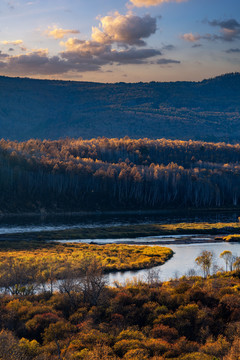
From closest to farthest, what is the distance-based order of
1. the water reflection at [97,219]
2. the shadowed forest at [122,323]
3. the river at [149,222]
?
the shadowed forest at [122,323]
the river at [149,222]
the water reflection at [97,219]

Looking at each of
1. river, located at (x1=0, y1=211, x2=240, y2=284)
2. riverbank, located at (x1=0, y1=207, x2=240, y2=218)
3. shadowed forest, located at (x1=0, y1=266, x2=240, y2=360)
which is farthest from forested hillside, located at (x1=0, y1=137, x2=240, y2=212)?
shadowed forest, located at (x1=0, y1=266, x2=240, y2=360)

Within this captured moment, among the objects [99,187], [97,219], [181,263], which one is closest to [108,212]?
[99,187]

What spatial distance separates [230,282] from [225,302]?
34.0 ft

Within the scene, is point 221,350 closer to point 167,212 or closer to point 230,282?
point 230,282

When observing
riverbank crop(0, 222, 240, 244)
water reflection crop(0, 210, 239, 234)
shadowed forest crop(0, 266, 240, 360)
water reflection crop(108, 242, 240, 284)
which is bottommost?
water reflection crop(0, 210, 239, 234)

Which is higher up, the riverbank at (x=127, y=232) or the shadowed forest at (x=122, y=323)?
the shadowed forest at (x=122, y=323)

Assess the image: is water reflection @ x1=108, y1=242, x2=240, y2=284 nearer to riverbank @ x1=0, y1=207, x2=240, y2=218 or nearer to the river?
the river

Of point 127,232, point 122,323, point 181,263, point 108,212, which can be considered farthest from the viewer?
point 108,212

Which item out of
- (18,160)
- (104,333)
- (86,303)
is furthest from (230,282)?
(18,160)

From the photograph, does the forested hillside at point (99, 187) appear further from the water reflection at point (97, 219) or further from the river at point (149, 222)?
the river at point (149, 222)

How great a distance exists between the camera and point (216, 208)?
163625 millimetres

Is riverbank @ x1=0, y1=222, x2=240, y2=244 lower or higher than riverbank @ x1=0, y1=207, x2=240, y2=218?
higher

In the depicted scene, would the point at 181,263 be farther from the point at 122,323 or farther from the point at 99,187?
the point at 99,187

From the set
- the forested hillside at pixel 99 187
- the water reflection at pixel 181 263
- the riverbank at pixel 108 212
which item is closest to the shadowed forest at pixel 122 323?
the water reflection at pixel 181 263
